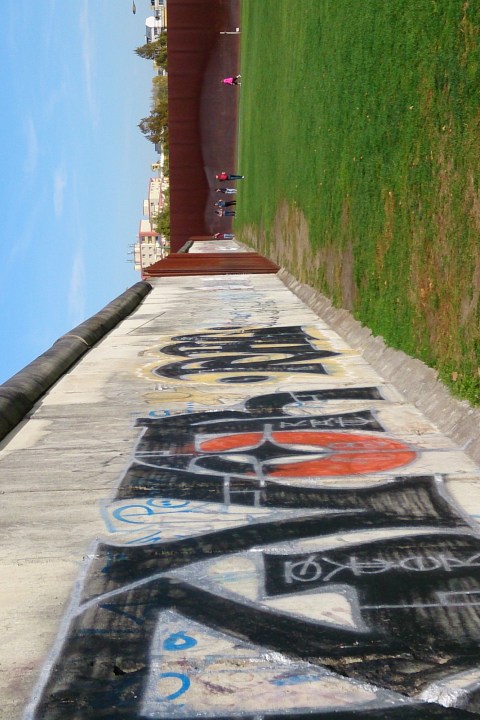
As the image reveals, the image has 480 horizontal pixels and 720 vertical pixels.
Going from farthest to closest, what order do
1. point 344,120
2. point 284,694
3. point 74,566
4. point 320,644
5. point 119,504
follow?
1. point 344,120
2. point 119,504
3. point 74,566
4. point 320,644
5. point 284,694

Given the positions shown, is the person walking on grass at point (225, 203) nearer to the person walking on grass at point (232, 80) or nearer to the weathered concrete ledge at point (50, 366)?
the person walking on grass at point (232, 80)

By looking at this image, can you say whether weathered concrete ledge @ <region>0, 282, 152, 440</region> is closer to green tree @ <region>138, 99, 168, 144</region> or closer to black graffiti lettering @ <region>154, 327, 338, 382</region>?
black graffiti lettering @ <region>154, 327, 338, 382</region>

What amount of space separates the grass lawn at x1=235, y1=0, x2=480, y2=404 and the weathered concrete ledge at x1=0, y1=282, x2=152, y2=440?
3.04 m

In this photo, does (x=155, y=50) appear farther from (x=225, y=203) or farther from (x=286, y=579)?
(x=286, y=579)

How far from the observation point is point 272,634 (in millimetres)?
4098

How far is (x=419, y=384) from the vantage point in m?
7.42

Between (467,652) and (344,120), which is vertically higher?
(344,120)

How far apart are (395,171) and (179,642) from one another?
18.6 ft

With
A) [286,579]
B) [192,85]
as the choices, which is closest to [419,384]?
[286,579]

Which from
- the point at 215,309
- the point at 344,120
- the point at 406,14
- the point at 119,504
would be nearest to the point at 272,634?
the point at 119,504

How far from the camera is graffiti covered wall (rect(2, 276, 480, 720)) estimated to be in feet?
12.1

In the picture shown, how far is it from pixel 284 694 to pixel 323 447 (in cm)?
326

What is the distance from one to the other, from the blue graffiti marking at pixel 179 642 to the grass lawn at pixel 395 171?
2954 mm

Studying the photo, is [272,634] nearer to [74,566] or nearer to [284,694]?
[284,694]
